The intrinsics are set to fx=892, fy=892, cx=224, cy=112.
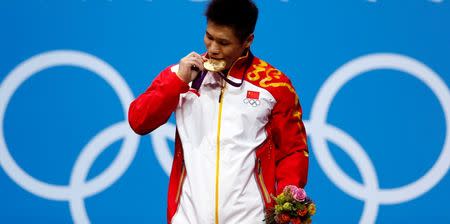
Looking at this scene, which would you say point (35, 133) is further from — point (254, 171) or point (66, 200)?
point (254, 171)

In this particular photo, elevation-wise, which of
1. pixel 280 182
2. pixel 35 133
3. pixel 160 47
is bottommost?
pixel 280 182

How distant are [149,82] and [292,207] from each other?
1867 millimetres

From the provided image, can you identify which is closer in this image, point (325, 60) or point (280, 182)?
point (280, 182)

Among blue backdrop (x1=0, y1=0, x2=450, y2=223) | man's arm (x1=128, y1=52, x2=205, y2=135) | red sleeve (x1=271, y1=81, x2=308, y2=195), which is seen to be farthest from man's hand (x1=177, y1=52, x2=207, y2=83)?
blue backdrop (x1=0, y1=0, x2=450, y2=223)

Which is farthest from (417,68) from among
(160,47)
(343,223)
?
(160,47)

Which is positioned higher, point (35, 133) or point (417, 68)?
point (417, 68)

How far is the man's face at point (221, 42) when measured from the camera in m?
3.10

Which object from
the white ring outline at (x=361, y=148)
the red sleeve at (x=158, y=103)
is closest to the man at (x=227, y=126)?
the red sleeve at (x=158, y=103)

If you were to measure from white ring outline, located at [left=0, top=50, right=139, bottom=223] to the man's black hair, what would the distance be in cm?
161

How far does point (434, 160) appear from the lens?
4758 millimetres

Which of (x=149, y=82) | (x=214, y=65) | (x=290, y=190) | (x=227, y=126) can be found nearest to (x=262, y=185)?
(x=290, y=190)

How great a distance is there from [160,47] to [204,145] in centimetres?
167

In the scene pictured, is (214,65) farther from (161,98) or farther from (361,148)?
(361,148)

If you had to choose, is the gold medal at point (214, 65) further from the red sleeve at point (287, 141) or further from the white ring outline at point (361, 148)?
the white ring outline at point (361, 148)
